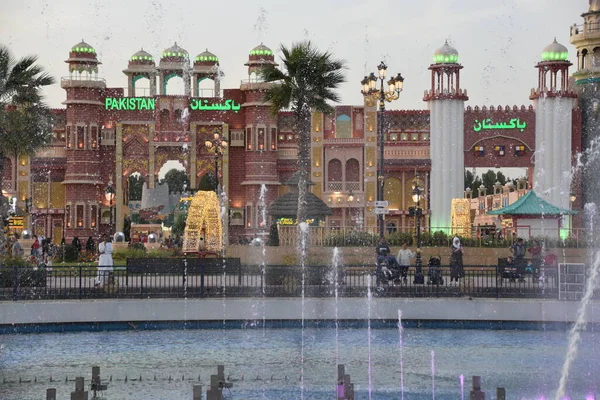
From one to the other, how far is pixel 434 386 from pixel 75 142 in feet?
148

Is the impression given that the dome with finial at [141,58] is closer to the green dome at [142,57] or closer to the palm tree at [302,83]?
the green dome at [142,57]

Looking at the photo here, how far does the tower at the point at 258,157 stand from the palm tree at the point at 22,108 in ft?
73.6

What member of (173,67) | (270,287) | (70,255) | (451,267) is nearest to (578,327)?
(451,267)

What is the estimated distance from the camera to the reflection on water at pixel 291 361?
15.4 metres

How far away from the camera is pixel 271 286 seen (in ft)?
79.3

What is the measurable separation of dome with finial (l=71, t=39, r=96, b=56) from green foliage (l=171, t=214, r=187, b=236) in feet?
50.7

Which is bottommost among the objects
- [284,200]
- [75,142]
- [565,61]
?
[284,200]

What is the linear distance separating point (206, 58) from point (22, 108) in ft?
92.5

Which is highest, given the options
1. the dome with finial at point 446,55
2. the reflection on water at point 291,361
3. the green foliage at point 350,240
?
the dome with finial at point 446,55

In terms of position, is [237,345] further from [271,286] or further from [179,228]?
[179,228]

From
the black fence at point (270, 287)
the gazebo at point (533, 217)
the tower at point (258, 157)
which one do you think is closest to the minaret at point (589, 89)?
the tower at point (258, 157)

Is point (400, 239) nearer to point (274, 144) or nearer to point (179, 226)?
point (179, 226)

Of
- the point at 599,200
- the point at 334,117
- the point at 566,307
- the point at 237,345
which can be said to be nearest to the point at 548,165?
the point at 599,200

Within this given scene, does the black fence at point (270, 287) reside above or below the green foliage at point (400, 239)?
below
